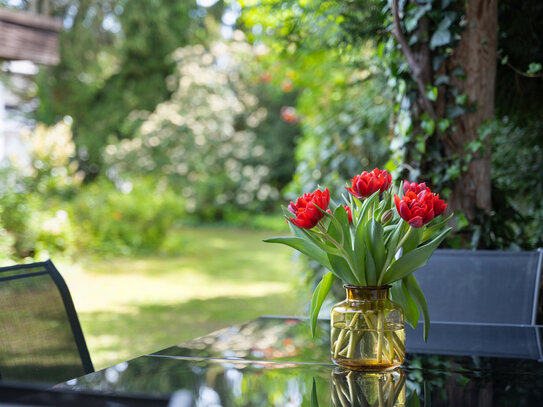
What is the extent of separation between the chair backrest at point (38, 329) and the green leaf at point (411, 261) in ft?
2.68

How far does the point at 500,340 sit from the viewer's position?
1.62m

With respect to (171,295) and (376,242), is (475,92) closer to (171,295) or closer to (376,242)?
(376,242)

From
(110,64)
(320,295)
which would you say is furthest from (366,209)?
(110,64)

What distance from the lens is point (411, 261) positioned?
1.23m

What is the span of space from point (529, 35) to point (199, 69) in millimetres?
10107

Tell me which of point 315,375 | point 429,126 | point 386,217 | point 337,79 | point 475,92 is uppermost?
point 337,79

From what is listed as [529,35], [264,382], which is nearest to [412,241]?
[264,382]

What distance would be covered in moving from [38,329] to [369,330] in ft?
2.63

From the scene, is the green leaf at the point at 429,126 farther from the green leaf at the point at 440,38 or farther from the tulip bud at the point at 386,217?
the tulip bud at the point at 386,217

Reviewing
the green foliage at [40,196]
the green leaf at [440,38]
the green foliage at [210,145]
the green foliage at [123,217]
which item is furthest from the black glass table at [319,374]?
the green foliage at [210,145]

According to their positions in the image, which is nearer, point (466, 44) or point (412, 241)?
point (412, 241)

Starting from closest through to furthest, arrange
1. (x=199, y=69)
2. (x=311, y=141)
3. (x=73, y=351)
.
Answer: (x=73, y=351) → (x=311, y=141) → (x=199, y=69)

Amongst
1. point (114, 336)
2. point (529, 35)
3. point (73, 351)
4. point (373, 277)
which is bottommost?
point (114, 336)

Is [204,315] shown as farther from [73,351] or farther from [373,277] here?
[373,277]
